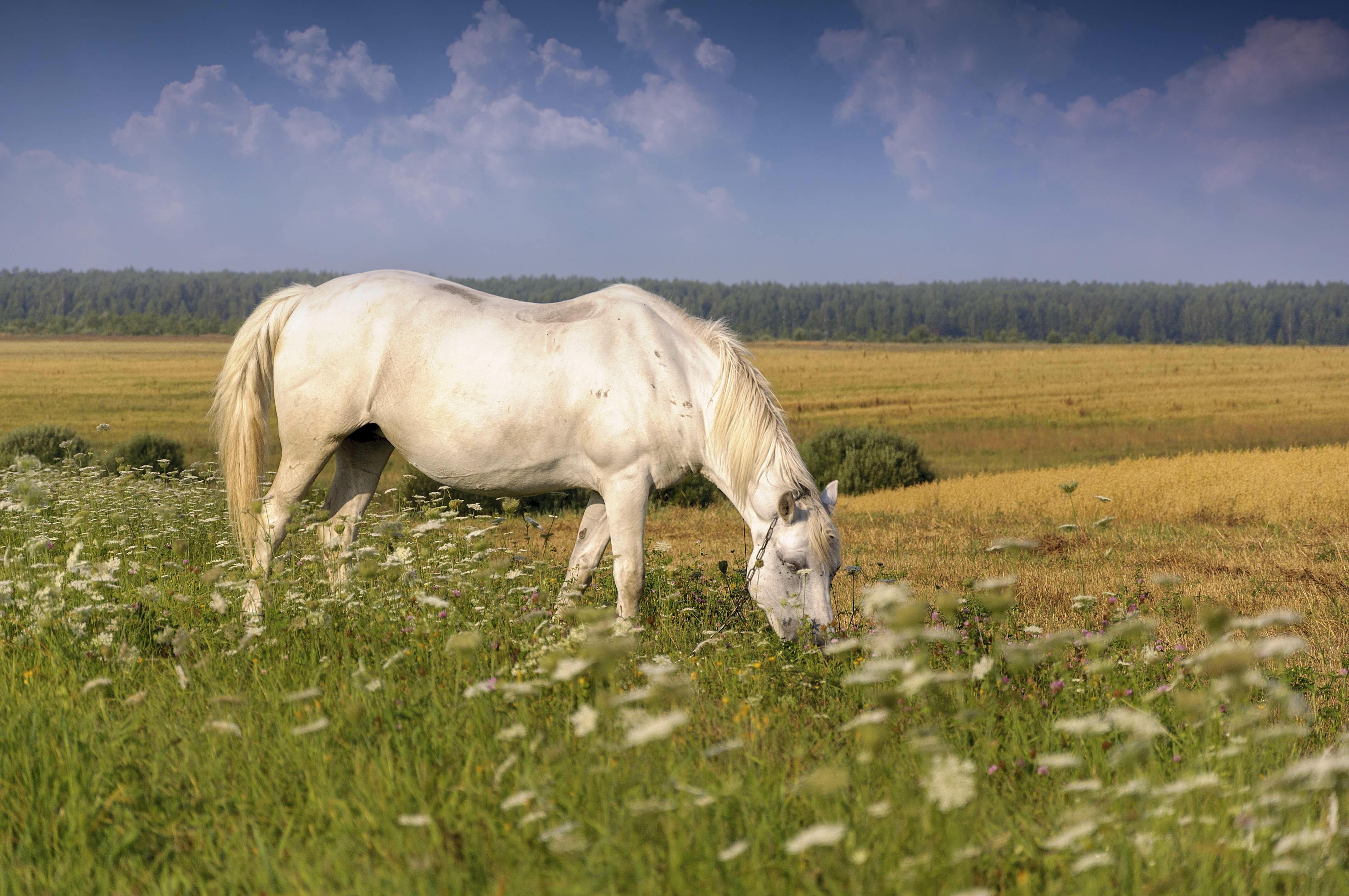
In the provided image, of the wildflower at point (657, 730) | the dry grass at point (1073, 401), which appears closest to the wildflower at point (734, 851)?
the wildflower at point (657, 730)

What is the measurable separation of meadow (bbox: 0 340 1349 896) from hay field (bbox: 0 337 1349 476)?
27.6 meters

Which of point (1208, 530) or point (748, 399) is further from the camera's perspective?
point (1208, 530)

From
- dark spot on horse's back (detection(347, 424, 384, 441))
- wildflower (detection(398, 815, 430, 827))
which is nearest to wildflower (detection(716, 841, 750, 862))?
wildflower (detection(398, 815, 430, 827))

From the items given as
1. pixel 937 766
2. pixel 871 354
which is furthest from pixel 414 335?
pixel 871 354

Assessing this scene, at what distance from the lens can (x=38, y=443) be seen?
24.2 meters

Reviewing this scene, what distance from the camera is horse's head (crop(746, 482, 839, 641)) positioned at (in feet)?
15.6

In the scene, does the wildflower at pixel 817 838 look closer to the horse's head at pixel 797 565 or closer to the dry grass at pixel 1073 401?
the horse's head at pixel 797 565

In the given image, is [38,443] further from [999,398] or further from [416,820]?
[999,398]

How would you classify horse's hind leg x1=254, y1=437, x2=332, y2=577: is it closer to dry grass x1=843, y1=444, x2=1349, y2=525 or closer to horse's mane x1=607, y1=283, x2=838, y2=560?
horse's mane x1=607, y1=283, x2=838, y2=560

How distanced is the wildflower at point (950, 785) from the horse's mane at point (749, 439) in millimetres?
2962

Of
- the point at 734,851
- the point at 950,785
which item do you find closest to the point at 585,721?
the point at 734,851

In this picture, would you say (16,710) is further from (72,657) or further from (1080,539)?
(1080,539)

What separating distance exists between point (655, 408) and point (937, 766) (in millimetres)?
3376

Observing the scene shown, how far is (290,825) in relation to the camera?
95.7 inches
